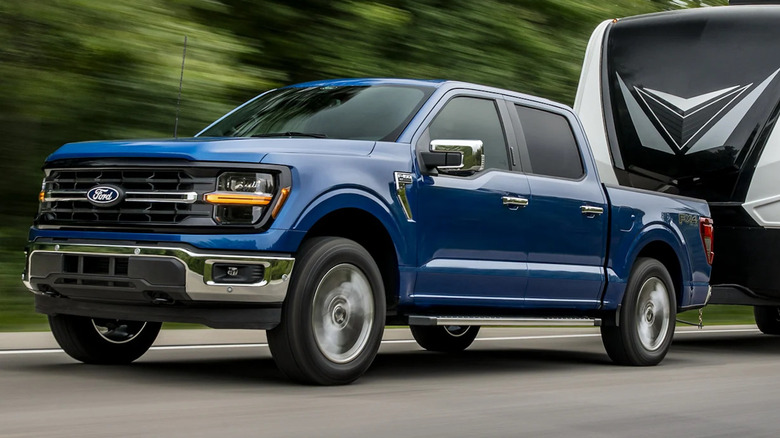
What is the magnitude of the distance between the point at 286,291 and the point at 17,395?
4.90ft

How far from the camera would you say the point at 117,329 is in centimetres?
800

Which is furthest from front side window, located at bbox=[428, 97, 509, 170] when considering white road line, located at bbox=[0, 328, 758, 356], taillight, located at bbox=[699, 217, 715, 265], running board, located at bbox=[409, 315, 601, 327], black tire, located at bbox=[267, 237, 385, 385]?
taillight, located at bbox=[699, 217, 715, 265]

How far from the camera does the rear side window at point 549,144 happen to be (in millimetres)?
8914

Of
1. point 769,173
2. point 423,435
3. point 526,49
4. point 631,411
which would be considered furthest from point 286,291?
point 526,49

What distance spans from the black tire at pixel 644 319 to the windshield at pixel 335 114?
2653mm

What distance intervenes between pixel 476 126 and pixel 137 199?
255cm

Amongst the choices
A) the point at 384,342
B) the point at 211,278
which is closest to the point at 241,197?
the point at 211,278

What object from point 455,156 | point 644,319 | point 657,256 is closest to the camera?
point 455,156

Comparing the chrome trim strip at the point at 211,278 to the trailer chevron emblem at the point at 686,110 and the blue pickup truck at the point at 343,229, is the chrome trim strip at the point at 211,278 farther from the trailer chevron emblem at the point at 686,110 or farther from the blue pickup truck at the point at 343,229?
the trailer chevron emblem at the point at 686,110

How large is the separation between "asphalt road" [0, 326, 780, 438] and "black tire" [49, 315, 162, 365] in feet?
0.36

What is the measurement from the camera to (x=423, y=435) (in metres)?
5.71

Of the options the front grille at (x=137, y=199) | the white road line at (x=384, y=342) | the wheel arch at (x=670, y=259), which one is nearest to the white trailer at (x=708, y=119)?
the wheel arch at (x=670, y=259)

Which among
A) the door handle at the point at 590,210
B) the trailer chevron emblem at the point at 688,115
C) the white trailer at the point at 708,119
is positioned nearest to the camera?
the door handle at the point at 590,210

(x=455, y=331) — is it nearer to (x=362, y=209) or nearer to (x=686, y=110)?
(x=686, y=110)
